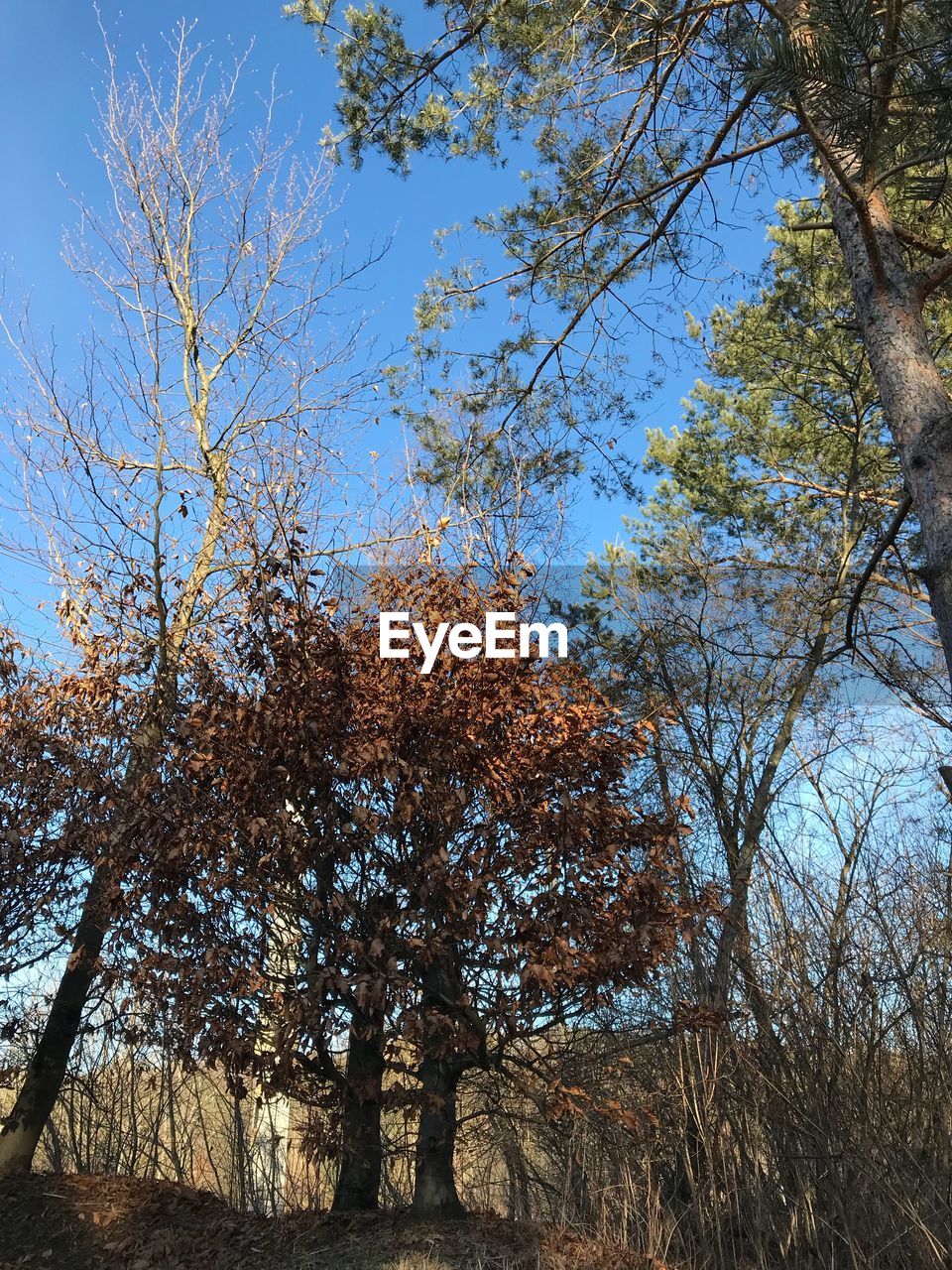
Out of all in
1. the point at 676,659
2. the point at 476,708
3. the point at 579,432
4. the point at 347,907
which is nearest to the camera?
the point at 347,907

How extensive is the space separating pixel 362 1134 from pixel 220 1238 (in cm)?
93

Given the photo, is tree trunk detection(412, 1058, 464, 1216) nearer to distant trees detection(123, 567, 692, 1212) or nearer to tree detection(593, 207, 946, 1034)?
distant trees detection(123, 567, 692, 1212)

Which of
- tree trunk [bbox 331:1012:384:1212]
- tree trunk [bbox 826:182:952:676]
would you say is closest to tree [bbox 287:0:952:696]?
tree trunk [bbox 826:182:952:676]

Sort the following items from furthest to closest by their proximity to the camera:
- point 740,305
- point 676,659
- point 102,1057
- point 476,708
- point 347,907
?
point 740,305 < point 676,659 < point 102,1057 < point 476,708 < point 347,907

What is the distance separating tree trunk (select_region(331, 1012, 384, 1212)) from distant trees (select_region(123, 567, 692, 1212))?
0.09 feet

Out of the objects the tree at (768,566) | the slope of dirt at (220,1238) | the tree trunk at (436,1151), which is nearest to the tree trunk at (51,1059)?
the slope of dirt at (220,1238)

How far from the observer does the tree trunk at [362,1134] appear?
4.97 m

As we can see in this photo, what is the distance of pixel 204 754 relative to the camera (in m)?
4.80

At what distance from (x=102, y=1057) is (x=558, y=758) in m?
5.50

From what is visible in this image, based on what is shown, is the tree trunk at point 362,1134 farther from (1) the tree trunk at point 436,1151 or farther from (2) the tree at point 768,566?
(2) the tree at point 768,566

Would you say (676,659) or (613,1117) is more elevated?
(676,659)

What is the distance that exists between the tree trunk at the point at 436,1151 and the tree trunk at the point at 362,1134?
0.24 metres

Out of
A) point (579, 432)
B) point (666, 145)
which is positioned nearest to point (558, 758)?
point (579, 432)

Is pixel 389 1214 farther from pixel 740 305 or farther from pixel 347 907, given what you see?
pixel 740 305
